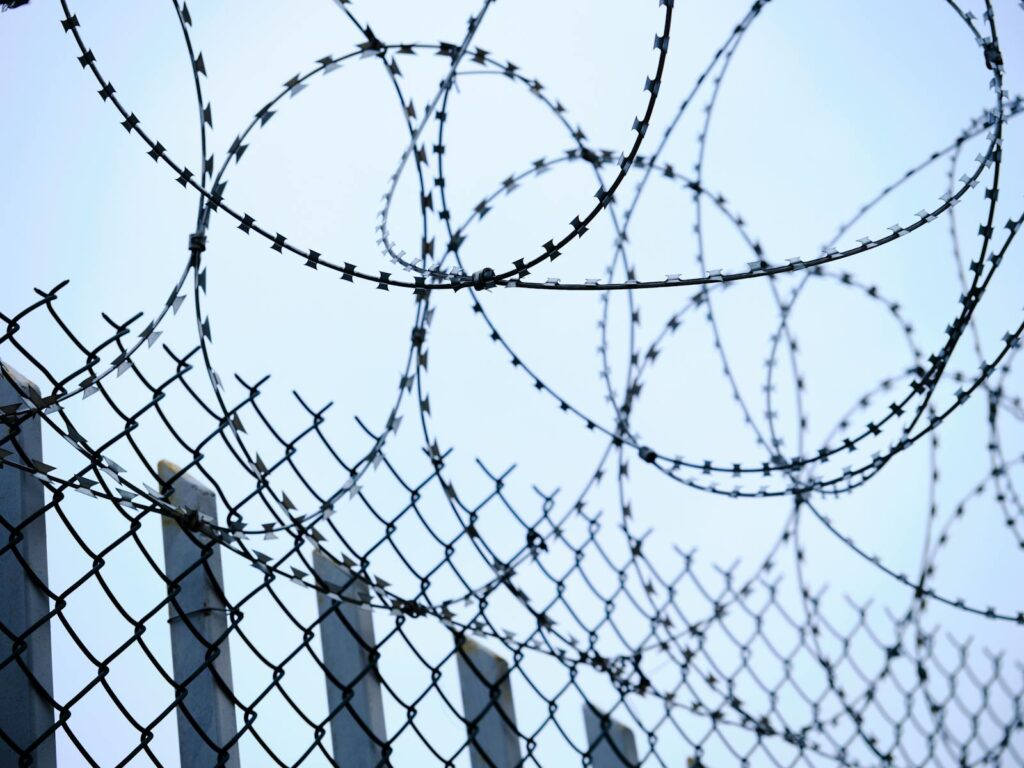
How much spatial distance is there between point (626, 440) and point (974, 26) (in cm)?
154

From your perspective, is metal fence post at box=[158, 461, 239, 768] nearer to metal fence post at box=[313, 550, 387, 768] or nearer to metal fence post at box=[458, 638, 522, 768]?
metal fence post at box=[313, 550, 387, 768]

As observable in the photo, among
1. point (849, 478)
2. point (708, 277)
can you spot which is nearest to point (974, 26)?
point (849, 478)

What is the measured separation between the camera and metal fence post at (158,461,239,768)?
3.02m

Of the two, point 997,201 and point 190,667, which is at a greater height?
point 997,201

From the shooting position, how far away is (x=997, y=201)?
145 inches

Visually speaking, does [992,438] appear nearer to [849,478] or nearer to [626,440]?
[849,478]

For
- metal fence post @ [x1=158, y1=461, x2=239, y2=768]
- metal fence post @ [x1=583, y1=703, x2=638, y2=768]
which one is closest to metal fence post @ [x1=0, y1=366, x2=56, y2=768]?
metal fence post @ [x1=158, y1=461, x2=239, y2=768]

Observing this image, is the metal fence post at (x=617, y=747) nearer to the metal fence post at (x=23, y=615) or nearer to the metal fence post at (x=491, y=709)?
the metal fence post at (x=491, y=709)

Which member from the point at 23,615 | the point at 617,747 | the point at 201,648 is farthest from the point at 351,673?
the point at 617,747

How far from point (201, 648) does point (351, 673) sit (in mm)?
542

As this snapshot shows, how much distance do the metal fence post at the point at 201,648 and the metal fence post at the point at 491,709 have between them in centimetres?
100

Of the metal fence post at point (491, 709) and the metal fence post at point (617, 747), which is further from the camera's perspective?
the metal fence post at point (617, 747)

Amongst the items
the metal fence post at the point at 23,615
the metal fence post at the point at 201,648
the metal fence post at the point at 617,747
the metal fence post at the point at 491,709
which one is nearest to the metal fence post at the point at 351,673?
the metal fence post at the point at 201,648

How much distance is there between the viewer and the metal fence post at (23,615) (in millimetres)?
2709
